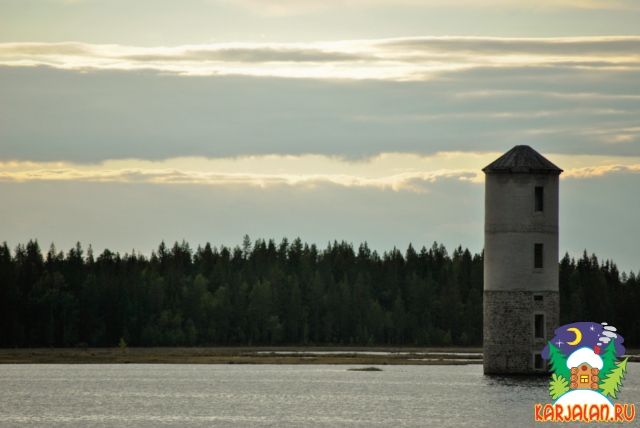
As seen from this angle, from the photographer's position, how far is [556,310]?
259 ft

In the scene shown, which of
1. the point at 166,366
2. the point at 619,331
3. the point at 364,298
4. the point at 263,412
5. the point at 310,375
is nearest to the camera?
the point at 263,412

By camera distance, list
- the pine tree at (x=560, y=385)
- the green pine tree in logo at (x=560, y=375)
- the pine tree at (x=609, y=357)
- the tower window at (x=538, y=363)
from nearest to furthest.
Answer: the pine tree at (x=609, y=357), the green pine tree in logo at (x=560, y=375), the pine tree at (x=560, y=385), the tower window at (x=538, y=363)

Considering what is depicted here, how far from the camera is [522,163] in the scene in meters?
79.8

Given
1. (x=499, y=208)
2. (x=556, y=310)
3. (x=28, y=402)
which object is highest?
(x=499, y=208)

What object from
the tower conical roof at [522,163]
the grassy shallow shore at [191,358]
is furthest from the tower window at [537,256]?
the grassy shallow shore at [191,358]

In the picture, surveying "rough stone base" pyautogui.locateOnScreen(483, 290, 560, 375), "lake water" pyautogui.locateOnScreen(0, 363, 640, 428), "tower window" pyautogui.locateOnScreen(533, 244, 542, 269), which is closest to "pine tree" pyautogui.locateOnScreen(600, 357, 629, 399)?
"lake water" pyautogui.locateOnScreen(0, 363, 640, 428)

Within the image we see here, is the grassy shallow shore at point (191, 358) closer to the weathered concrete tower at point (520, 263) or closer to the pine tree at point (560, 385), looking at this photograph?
the weathered concrete tower at point (520, 263)

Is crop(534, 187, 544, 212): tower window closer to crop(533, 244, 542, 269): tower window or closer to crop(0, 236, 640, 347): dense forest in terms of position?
crop(533, 244, 542, 269): tower window

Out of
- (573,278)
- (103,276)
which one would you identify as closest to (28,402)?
(103,276)

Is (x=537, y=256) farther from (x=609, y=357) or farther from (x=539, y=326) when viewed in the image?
(x=609, y=357)

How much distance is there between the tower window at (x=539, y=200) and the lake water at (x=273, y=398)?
1146 centimetres

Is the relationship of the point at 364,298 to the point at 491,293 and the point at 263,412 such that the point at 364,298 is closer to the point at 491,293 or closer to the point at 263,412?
the point at 491,293

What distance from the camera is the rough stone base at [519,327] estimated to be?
7819cm

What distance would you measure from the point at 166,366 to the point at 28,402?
155 feet
